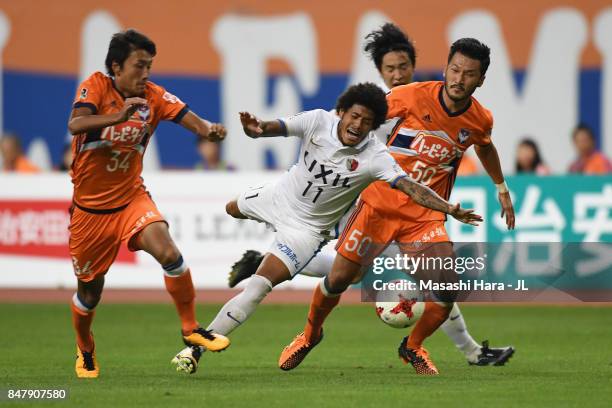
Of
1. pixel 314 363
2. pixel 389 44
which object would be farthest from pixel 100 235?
pixel 389 44

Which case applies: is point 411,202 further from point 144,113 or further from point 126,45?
point 126,45

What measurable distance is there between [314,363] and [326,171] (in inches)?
72.7

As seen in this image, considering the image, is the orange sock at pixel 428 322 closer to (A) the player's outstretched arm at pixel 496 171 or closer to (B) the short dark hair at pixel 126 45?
(A) the player's outstretched arm at pixel 496 171

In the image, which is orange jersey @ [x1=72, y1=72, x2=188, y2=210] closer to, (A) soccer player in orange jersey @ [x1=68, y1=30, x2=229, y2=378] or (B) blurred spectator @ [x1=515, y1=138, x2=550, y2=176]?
(A) soccer player in orange jersey @ [x1=68, y1=30, x2=229, y2=378]

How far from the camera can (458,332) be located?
10.0 meters

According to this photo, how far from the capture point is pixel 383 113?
891 centimetres

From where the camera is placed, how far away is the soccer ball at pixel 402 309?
945cm

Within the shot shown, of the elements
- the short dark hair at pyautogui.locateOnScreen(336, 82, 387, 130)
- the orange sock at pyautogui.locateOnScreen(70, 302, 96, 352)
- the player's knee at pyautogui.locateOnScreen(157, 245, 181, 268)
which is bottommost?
the orange sock at pyautogui.locateOnScreen(70, 302, 96, 352)

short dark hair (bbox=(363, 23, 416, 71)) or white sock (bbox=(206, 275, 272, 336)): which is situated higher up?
short dark hair (bbox=(363, 23, 416, 71))

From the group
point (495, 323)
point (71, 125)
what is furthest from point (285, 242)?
point (495, 323)

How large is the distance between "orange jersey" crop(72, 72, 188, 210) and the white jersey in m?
0.98

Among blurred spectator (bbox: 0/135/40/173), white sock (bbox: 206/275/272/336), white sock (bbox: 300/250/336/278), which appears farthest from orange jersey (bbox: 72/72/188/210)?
blurred spectator (bbox: 0/135/40/173)

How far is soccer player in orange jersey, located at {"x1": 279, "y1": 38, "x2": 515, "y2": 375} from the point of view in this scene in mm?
9531

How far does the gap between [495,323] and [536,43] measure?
7.89 m
